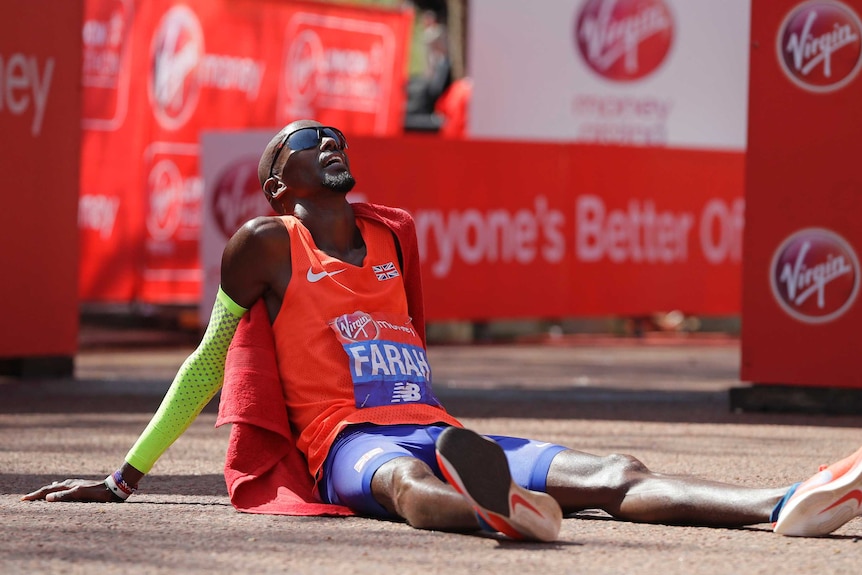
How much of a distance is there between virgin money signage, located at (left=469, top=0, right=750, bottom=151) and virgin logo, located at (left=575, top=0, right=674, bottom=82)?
0.4 inches

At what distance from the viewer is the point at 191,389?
4.83 m

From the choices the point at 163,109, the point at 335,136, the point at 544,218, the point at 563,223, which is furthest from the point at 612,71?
the point at 335,136

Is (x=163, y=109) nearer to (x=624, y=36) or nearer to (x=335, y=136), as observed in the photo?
(x=624, y=36)

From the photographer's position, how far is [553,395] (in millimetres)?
Result: 9000

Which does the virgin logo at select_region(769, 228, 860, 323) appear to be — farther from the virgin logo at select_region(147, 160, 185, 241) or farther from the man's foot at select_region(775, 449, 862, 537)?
the virgin logo at select_region(147, 160, 185, 241)

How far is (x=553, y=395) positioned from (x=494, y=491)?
514 centimetres

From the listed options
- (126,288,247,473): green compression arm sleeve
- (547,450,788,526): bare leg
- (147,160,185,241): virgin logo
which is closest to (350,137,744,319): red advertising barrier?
(147,160,185,241): virgin logo

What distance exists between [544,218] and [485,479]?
931cm

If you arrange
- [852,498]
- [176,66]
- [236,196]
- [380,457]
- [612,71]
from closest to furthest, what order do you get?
[852,498]
[380,457]
[236,196]
[176,66]
[612,71]

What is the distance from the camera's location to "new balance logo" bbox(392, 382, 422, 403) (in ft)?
15.5

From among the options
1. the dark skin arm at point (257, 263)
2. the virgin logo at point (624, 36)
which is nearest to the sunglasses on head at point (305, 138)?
the dark skin arm at point (257, 263)

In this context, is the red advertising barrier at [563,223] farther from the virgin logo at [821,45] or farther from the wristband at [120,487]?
the wristband at [120,487]

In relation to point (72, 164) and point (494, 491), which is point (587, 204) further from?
point (494, 491)

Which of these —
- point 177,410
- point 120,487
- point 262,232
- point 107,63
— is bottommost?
point 120,487
